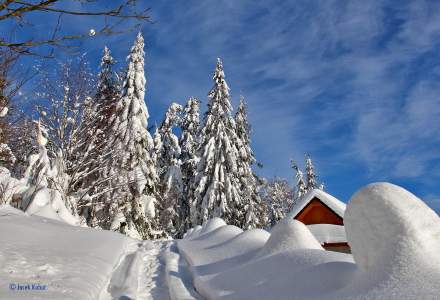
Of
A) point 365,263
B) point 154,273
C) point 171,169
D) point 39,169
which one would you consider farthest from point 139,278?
point 171,169

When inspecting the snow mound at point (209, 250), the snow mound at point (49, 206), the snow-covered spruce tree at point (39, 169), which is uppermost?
the snow-covered spruce tree at point (39, 169)

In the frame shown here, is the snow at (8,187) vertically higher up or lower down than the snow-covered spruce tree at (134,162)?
lower down

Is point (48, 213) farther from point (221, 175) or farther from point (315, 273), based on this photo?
point (221, 175)

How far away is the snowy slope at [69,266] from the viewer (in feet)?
14.8

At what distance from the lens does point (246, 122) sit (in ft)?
109

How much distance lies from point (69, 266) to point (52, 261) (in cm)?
28

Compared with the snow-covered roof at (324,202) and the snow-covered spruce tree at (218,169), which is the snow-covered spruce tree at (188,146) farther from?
the snow-covered roof at (324,202)

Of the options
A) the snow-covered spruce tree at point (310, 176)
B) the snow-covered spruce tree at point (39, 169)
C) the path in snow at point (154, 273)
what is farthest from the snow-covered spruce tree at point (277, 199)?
the path in snow at point (154, 273)

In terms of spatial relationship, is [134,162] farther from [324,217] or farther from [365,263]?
[365,263]

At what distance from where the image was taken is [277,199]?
1690 inches

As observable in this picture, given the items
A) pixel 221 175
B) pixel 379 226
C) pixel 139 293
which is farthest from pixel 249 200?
pixel 379 226

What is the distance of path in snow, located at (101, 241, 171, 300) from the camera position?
540 centimetres

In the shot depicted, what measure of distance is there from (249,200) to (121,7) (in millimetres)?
24349

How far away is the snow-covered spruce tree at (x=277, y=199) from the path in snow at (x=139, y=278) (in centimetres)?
2885
